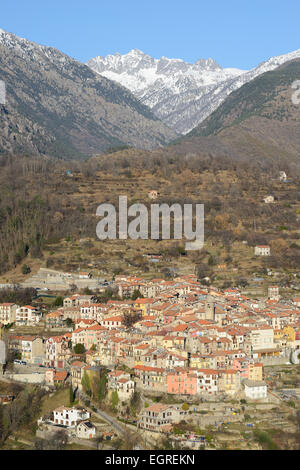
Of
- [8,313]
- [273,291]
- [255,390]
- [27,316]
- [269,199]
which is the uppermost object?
[269,199]

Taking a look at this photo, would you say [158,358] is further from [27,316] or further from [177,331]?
[27,316]

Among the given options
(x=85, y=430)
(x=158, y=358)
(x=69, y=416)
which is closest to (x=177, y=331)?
(x=158, y=358)

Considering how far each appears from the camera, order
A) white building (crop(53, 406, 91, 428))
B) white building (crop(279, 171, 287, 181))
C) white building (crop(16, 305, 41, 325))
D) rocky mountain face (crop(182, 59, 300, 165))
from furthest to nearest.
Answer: rocky mountain face (crop(182, 59, 300, 165)) → white building (crop(279, 171, 287, 181)) → white building (crop(16, 305, 41, 325)) → white building (crop(53, 406, 91, 428))

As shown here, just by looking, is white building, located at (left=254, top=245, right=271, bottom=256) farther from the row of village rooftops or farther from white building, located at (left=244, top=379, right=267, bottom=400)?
white building, located at (left=244, top=379, right=267, bottom=400)

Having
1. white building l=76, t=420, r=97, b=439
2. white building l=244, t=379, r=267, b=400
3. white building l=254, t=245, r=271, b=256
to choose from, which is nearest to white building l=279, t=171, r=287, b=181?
white building l=254, t=245, r=271, b=256

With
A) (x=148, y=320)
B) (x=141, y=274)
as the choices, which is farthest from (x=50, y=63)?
(x=148, y=320)

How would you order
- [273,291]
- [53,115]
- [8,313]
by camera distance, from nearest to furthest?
[8,313] < [273,291] < [53,115]

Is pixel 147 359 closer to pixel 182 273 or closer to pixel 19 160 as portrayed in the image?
pixel 182 273
